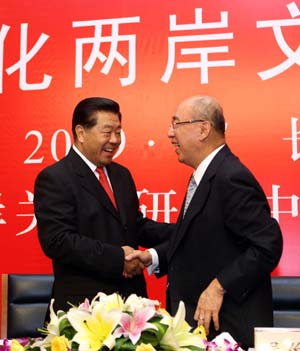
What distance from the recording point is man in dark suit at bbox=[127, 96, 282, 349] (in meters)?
1.79

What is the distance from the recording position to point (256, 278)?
180 centimetres

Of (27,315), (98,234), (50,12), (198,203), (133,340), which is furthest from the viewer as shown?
(50,12)

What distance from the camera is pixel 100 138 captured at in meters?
2.21

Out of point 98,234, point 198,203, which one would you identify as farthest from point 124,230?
point 198,203

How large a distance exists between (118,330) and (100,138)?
141 cm

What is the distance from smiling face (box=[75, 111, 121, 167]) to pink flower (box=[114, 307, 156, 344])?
4.52ft

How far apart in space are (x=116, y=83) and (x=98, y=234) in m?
1.14

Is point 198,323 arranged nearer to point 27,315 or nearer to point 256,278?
point 256,278

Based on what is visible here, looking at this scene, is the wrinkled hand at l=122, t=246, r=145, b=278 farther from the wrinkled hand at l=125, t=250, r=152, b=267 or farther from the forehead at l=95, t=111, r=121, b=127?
the forehead at l=95, t=111, r=121, b=127

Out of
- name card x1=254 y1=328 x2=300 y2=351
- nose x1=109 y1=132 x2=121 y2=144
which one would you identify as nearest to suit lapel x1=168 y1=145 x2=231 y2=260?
nose x1=109 y1=132 x2=121 y2=144

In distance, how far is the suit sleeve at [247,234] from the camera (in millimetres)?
1774

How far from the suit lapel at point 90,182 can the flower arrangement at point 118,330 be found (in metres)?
1.24

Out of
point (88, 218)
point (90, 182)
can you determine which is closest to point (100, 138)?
point (90, 182)

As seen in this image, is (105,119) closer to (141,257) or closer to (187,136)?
(187,136)
